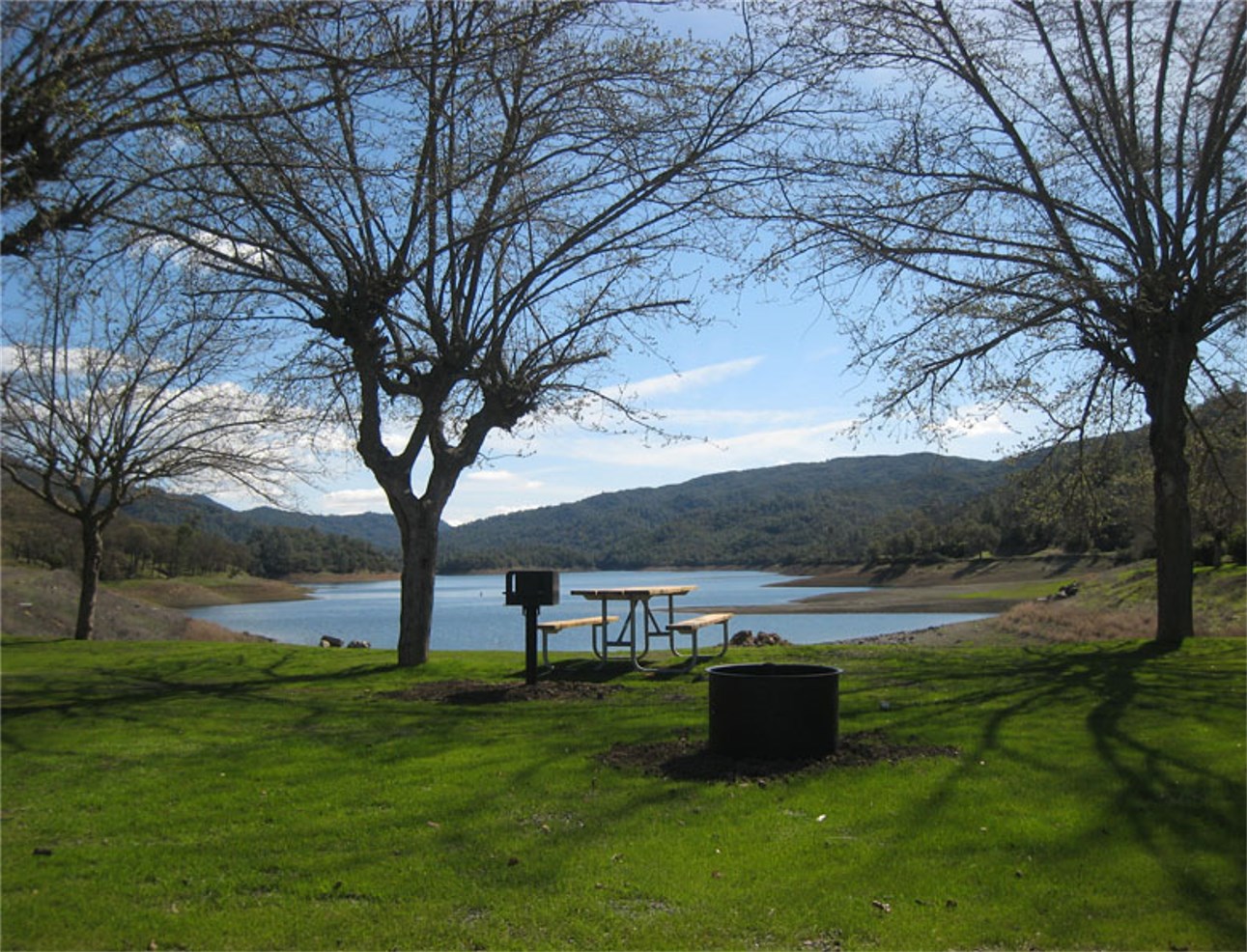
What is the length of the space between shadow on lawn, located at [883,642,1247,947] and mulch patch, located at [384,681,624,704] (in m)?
3.79

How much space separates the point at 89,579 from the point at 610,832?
67.7ft

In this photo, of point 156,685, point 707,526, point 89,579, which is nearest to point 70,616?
point 89,579

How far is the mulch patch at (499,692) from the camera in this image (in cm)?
1061

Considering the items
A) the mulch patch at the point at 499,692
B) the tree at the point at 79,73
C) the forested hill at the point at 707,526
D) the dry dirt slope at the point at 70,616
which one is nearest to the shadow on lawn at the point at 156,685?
the mulch patch at the point at 499,692

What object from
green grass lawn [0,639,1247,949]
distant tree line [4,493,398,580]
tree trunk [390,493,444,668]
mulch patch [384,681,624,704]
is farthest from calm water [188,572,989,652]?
green grass lawn [0,639,1247,949]

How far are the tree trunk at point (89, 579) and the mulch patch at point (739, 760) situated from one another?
1835cm

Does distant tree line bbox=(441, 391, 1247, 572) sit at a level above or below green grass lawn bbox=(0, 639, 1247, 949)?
above

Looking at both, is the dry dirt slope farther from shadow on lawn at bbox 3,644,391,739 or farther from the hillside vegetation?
shadow on lawn at bbox 3,644,391,739

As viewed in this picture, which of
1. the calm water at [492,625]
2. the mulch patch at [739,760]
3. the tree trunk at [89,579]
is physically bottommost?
the calm water at [492,625]

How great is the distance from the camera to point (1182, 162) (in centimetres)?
1477

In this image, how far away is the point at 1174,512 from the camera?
564 inches

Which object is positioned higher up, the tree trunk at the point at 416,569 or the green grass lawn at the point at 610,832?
the tree trunk at the point at 416,569

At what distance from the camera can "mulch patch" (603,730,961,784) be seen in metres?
6.48

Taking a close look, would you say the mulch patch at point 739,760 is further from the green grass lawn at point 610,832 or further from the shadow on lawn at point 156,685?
the shadow on lawn at point 156,685
